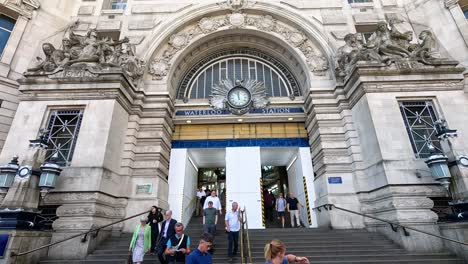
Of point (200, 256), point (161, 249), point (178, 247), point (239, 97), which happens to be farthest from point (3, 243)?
point (239, 97)

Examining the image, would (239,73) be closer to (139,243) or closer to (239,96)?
(239,96)

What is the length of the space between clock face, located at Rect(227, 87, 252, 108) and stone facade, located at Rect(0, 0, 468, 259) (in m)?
0.87

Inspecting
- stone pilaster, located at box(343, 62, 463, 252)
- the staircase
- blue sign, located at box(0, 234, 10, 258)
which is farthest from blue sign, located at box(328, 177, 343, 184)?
→ blue sign, located at box(0, 234, 10, 258)

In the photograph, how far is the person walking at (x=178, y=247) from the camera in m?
5.27

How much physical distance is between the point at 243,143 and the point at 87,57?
8976 mm

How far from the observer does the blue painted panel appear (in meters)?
13.5

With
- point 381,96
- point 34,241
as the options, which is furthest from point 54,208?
point 381,96

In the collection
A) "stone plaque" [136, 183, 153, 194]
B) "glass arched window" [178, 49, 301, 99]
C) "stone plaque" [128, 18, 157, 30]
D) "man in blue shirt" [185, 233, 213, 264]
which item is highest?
"stone plaque" [128, 18, 157, 30]

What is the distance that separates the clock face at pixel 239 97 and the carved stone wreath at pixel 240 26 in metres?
3.89

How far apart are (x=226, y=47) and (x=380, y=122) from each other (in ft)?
Answer: 33.4

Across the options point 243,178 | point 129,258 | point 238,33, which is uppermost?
point 238,33

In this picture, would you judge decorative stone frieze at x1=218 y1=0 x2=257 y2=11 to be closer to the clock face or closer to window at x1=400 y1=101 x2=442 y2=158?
the clock face

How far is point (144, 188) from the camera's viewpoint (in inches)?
430

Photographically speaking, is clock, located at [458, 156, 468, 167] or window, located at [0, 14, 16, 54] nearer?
clock, located at [458, 156, 468, 167]
